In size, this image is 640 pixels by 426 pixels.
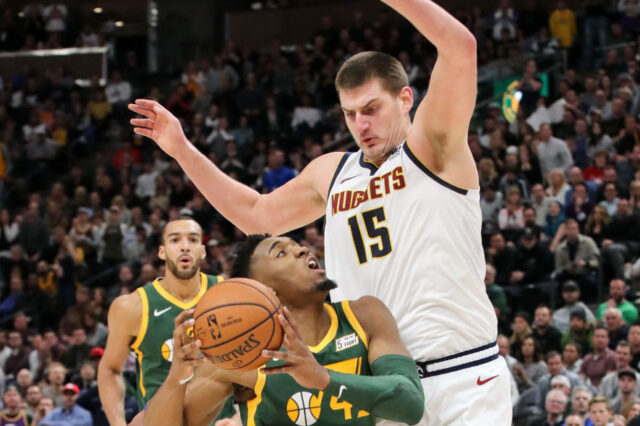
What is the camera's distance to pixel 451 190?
14.4ft

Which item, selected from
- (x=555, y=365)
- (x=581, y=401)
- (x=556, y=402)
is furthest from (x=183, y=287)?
(x=555, y=365)

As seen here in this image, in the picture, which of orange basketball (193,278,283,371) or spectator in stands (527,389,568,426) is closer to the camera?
orange basketball (193,278,283,371)

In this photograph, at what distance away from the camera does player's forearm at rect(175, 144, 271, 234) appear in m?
5.20

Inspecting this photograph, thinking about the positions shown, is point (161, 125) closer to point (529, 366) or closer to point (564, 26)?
point (529, 366)

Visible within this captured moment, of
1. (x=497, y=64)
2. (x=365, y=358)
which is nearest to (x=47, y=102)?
(x=497, y=64)

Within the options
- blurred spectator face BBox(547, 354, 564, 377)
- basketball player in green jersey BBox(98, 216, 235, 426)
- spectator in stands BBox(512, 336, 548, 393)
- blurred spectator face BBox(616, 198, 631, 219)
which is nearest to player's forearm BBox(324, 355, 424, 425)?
basketball player in green jersey BBox(98, 216, 235, 426)

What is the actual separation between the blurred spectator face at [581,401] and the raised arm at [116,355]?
563 centimetres

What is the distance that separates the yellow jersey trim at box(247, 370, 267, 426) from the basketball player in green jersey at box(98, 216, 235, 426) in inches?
133

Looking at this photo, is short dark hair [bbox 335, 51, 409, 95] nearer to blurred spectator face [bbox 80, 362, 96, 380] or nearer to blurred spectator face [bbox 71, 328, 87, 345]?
blurred spectator face [bbox 80, 362, 96, 380]

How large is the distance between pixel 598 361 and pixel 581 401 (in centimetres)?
98

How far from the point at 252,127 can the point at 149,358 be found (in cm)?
1365

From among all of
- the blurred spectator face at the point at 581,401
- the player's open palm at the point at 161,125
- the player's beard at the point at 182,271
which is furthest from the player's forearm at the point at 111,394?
the blurred spectator face at the point at 581,401

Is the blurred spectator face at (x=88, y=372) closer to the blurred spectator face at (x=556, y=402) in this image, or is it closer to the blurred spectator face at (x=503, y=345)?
the blurred spectator face at (x=503, y=345)

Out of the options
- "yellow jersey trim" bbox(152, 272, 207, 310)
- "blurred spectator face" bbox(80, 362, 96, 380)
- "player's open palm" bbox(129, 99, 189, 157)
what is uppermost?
"player's open palm" bbox(129, 99, 189, 157)
